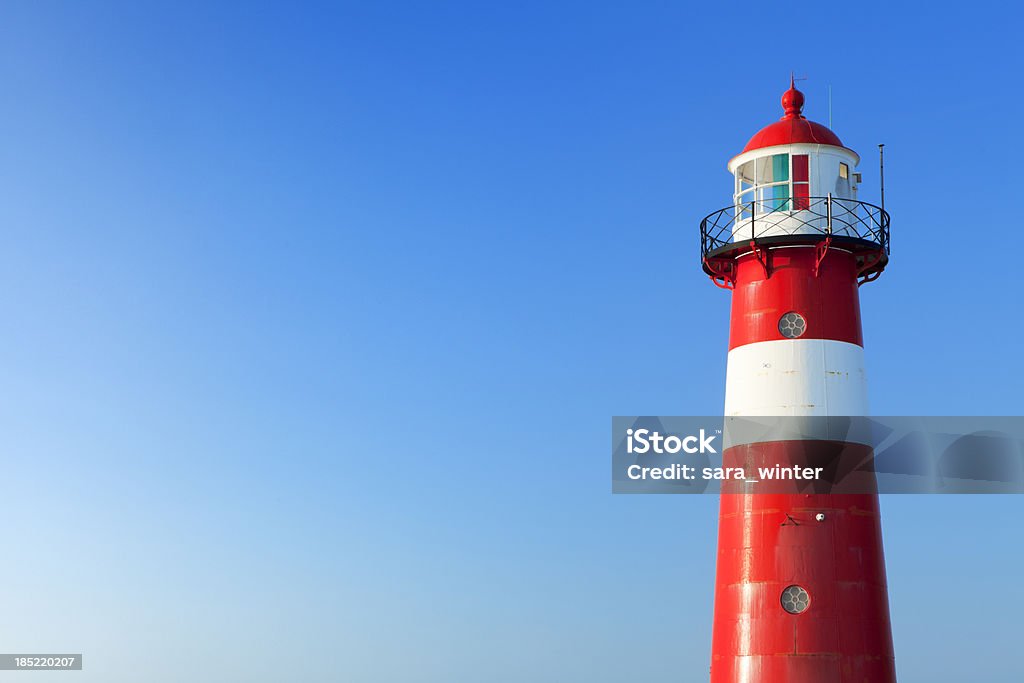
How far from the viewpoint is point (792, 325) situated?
103 feet

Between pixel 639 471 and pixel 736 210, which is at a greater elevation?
pixel 736 210

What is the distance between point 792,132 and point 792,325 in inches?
189

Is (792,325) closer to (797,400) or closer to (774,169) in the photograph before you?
(797,400)

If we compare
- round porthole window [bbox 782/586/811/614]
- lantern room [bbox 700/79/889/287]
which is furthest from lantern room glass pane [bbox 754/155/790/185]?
round porthole window [bbox 782/586/811/614]

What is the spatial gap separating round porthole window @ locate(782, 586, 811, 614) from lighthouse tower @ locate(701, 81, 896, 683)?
1.2 inches

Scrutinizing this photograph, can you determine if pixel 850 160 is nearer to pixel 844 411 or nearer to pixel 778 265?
pixel 778 265

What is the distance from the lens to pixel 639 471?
33312 millimetres

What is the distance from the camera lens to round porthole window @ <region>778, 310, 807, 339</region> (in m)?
31.3

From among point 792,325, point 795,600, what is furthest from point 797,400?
point 795,600

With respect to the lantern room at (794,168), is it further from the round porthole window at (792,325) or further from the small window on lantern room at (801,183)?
the round porthole window at (792,325)

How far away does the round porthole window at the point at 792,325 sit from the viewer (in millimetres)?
31344

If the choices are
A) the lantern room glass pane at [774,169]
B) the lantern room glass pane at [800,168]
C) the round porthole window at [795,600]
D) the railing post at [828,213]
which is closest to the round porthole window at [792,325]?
the railing post at [828,213]

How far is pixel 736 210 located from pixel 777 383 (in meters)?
4.54

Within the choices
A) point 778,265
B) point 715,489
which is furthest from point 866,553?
point 778,265
